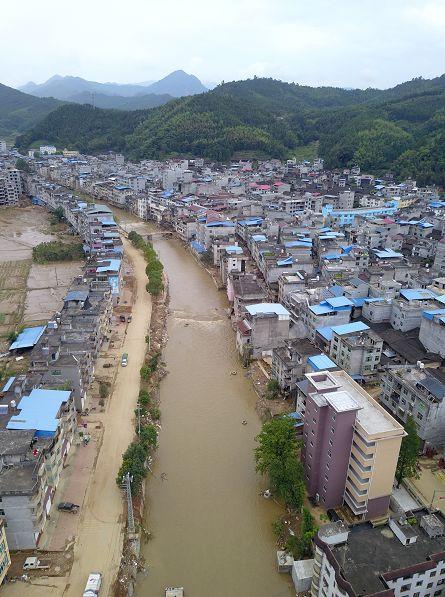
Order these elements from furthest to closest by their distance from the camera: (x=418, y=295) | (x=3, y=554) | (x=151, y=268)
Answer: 1. (x=151, y=268)
2. (x=418, y=295)
3. (x=3, y=554)

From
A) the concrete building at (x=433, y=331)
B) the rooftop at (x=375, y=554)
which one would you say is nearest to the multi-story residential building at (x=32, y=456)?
the rooftop at (x=375, y=554)

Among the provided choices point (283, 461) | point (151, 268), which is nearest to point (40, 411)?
point (283, 461)

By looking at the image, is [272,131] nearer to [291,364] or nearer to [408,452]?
[291,364]

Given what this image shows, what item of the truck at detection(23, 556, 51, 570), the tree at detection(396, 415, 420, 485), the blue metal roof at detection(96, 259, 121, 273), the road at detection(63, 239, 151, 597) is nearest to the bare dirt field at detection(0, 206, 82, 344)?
the blue metal roof at detection(96, 259, 121, 273)

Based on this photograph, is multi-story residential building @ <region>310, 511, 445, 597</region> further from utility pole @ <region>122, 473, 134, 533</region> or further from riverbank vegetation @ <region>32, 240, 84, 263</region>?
riverbank vegetation @ <region>32, 240, 84, 263</region>

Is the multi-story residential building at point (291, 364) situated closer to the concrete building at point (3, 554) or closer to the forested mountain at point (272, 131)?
the concrete building at point (3, 554)

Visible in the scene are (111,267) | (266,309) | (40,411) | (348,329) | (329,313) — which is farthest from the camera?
(111,267)
